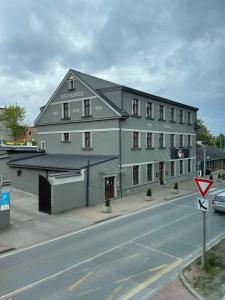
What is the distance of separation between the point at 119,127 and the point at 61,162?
20.7 feet

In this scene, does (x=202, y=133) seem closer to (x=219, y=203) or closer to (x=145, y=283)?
(x=219, y=203)

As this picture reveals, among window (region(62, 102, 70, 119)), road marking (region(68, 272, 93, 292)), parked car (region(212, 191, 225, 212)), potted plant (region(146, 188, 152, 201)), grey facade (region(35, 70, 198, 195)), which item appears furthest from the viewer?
window (region(62, 102, 70, 119))

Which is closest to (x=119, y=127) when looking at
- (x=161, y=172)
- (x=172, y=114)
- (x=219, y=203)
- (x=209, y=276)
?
(x=161, y=172)

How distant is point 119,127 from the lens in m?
27.3

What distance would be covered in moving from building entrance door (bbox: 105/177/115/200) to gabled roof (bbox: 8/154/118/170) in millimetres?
1859

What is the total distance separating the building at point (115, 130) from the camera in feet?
90.3

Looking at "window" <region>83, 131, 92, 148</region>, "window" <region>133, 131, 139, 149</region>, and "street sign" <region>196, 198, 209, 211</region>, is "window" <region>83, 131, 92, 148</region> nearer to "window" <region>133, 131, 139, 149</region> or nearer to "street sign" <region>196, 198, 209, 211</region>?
"window" <region>133, 131, 139, 149</region>

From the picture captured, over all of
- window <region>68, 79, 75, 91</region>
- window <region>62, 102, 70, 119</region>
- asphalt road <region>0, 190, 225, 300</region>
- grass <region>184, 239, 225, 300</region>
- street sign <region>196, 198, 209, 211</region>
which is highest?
window <region>68, 79, 75, 91</region>

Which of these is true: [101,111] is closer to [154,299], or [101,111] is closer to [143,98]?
[143,98]

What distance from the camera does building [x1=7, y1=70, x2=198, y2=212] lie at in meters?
27.5

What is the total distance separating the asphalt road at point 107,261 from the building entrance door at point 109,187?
24.7 ft

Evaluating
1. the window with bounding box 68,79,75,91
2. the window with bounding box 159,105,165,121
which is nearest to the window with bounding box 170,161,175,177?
the window with bounding box 159,105,165,121

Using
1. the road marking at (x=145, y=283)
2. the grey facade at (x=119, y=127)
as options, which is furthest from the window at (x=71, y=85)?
the road marking at (x=145, y=283)

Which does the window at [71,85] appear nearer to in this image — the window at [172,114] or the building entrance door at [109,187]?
the building entrance door at [109,187]
